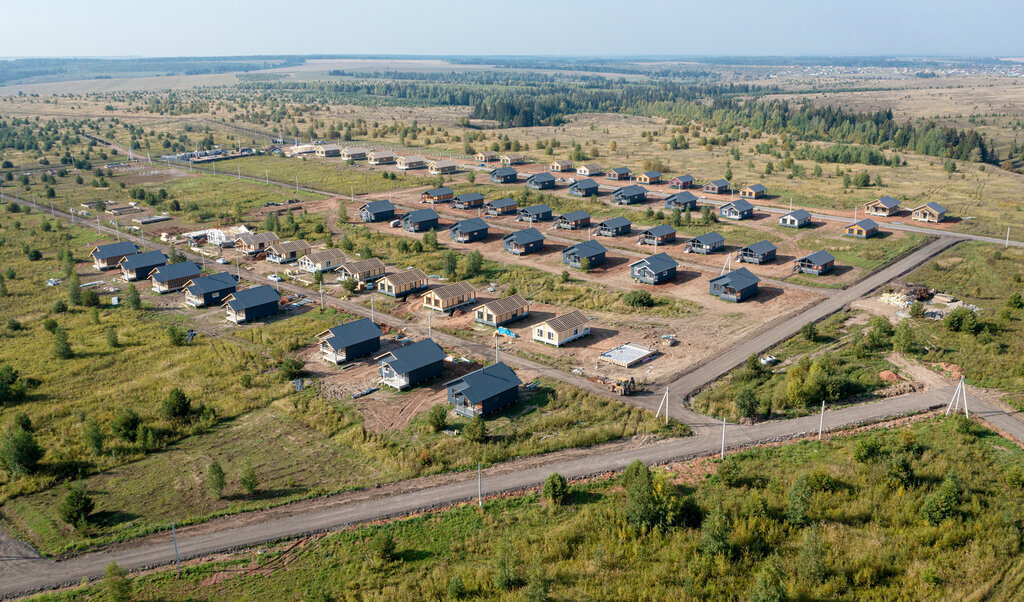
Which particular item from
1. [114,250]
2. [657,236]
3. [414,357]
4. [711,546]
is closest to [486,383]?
[414,357]

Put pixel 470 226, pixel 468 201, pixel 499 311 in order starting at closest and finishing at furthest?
pixel 499 311, pixel 470 226, pixel 468 201

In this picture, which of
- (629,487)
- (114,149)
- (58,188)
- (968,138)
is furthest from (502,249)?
(114,149)

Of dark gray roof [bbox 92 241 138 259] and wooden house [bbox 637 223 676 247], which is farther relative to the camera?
wooden house [bbox 637 223 676 247]

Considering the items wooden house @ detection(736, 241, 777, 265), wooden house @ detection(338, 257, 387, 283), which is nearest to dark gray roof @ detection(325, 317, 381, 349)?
wooden house @ detection(338, 257, 387, 283)

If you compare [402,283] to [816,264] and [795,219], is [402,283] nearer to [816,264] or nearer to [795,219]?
[816,264]

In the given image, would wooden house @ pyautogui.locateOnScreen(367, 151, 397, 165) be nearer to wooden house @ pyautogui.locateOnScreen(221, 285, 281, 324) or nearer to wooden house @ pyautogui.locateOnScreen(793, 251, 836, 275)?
wooden house @ pyautogui.locateOnScreen(221, 285, 281, 324)

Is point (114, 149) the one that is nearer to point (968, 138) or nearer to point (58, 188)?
point (58, 188)
